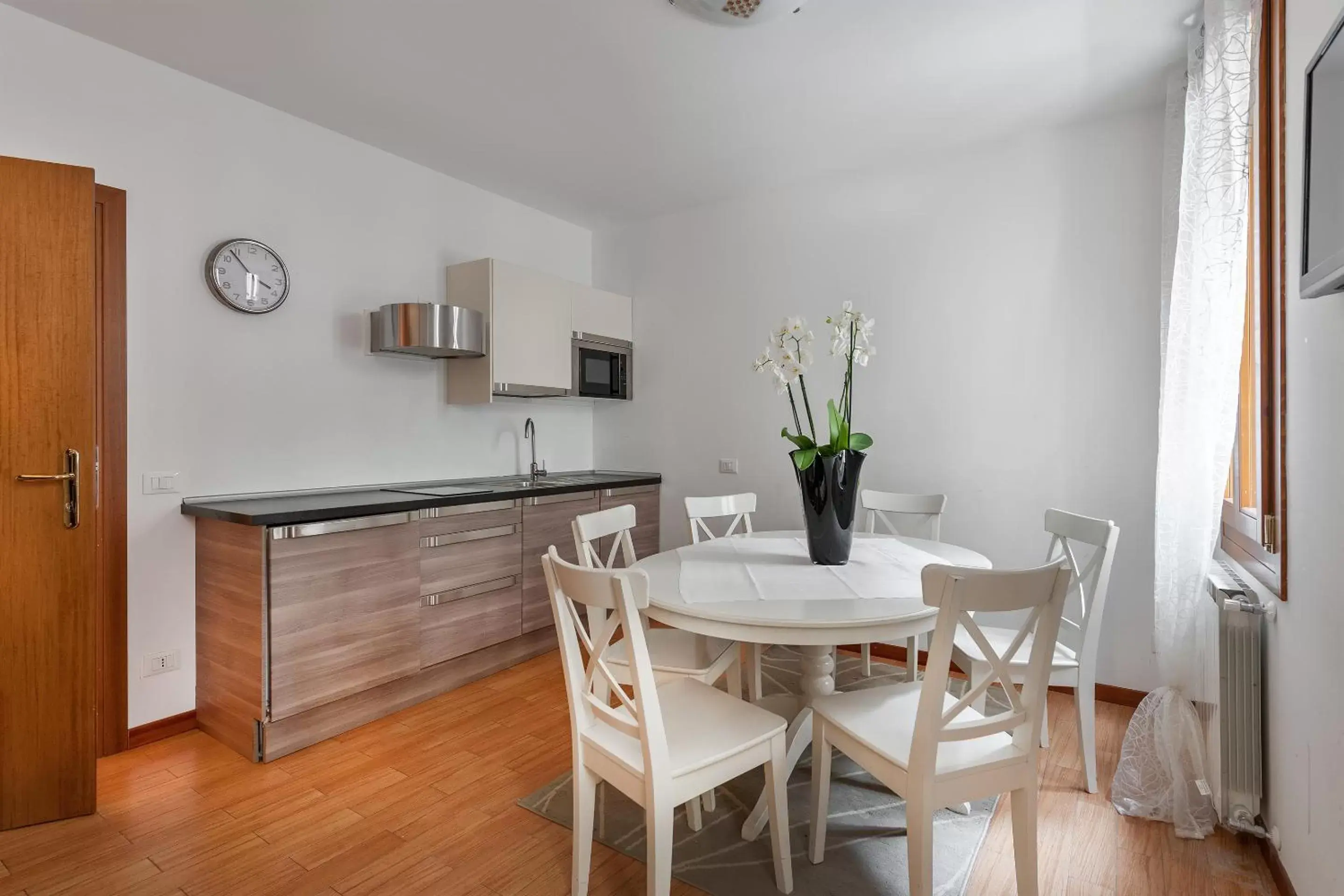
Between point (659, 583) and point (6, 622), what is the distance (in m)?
2.02

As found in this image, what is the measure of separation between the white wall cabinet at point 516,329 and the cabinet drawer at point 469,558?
0.82 meters

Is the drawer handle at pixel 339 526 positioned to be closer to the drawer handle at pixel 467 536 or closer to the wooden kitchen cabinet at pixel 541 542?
the drawer handle at pixel 467 536

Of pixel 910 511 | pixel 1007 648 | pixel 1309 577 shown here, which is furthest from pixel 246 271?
pixel 1309 577

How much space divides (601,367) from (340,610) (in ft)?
7.53

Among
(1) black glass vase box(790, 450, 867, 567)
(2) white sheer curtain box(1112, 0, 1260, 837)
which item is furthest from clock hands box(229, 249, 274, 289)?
(2) white sheer curtain box(1112, 0, 1260, 837)

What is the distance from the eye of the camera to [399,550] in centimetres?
288

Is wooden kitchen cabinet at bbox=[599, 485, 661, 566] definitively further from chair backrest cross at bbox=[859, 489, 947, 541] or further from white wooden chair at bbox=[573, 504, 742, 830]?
white wooden chair at bbox=[573, 504, 742, 830]

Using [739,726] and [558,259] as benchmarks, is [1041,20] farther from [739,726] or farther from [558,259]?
[558,259]

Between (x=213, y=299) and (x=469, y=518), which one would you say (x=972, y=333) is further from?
(x=213, y=299)

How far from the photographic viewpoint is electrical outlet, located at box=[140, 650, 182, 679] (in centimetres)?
261

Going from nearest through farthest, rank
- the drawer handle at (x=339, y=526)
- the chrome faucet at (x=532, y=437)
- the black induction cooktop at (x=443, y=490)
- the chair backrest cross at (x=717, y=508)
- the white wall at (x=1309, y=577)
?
the white wall at (x=1309, y=577)
the drawer handle at (x=339, y=526)
the chair backrest cross at (x=717, y=508)
the black induction cooktop at (x=443, y=490)
the chrome faucet at (x=532, y=437)

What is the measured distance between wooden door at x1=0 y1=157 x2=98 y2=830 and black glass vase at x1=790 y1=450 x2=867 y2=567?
2335 mm

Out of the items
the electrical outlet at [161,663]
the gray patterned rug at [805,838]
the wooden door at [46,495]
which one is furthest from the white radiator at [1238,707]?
the electrical outlet at [161,663]

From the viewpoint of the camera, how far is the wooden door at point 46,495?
203 cm
